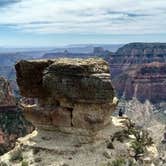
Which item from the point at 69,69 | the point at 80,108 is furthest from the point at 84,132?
the point at 69,69

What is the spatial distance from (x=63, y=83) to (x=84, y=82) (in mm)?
1915

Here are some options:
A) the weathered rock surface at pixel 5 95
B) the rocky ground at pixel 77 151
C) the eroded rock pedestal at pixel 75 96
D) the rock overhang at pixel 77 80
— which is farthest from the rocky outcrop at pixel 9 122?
the rock overhang at pixel 77 80

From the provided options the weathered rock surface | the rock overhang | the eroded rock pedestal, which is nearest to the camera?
the rock overhang

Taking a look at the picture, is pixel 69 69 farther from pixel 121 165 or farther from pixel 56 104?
pixel 121 165

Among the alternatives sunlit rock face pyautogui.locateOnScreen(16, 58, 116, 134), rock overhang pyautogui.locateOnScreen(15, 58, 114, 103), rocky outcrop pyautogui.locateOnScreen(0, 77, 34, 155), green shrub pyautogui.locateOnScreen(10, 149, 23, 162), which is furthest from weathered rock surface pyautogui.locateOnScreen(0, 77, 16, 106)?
rock overhang pyautogui.locateOnScreen(15, 58, 114, 103)

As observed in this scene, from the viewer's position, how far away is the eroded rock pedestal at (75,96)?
140 feet

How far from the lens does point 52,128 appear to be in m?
46.2

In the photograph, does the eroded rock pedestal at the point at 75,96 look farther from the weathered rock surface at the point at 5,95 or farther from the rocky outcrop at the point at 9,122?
Answer: the weathered rock surface at the point at 5,95

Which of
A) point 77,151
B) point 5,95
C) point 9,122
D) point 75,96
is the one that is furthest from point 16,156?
point 5,95

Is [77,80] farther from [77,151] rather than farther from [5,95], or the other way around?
[5,95]

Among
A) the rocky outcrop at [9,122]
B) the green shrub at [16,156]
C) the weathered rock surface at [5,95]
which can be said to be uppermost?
the green shrub at [16,156]

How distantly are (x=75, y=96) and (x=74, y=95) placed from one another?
11 cm

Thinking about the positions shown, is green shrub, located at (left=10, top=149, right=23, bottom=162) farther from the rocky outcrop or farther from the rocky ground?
the rocky outcrop

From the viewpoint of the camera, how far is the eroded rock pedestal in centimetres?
4273
